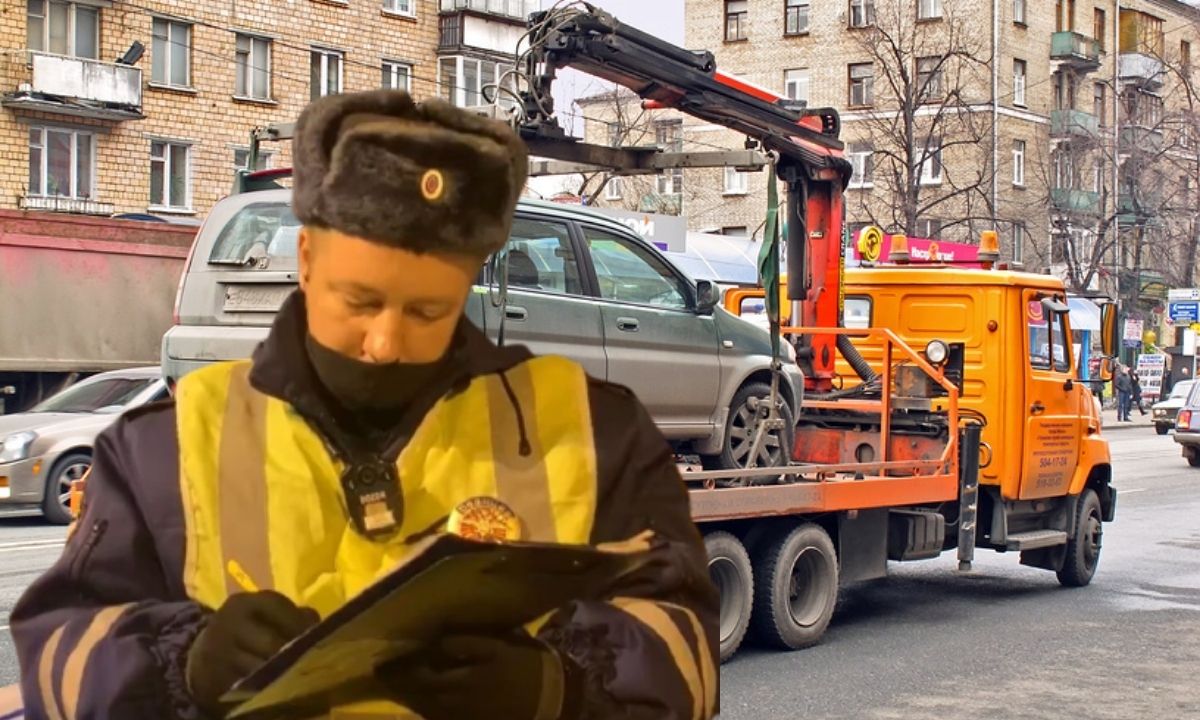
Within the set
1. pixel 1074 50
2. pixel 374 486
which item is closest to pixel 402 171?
pixel 374 486

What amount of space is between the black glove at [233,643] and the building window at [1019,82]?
50285mm

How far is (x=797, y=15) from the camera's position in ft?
169

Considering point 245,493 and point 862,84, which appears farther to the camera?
point 862,84

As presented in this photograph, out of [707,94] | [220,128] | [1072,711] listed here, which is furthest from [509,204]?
[220,128]

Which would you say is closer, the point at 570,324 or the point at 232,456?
the point at 232,456

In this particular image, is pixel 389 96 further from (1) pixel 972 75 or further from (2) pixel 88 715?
(1) pixel 972 75

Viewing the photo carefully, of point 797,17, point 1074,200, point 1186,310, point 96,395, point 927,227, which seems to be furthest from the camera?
point 797,17

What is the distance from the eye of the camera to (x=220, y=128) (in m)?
35.2

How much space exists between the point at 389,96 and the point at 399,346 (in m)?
0.33

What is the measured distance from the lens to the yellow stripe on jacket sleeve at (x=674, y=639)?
7.17 feet

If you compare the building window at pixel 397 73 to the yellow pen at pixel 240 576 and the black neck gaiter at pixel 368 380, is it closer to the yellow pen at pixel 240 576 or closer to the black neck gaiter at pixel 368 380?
the black neck gaiter at pixel 368 380

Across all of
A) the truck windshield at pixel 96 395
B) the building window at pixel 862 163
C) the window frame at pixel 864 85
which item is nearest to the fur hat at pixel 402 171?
the truck windshield at pixel 96 395

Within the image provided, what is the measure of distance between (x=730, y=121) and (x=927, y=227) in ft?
127

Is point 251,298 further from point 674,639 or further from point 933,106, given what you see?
point 933,106
